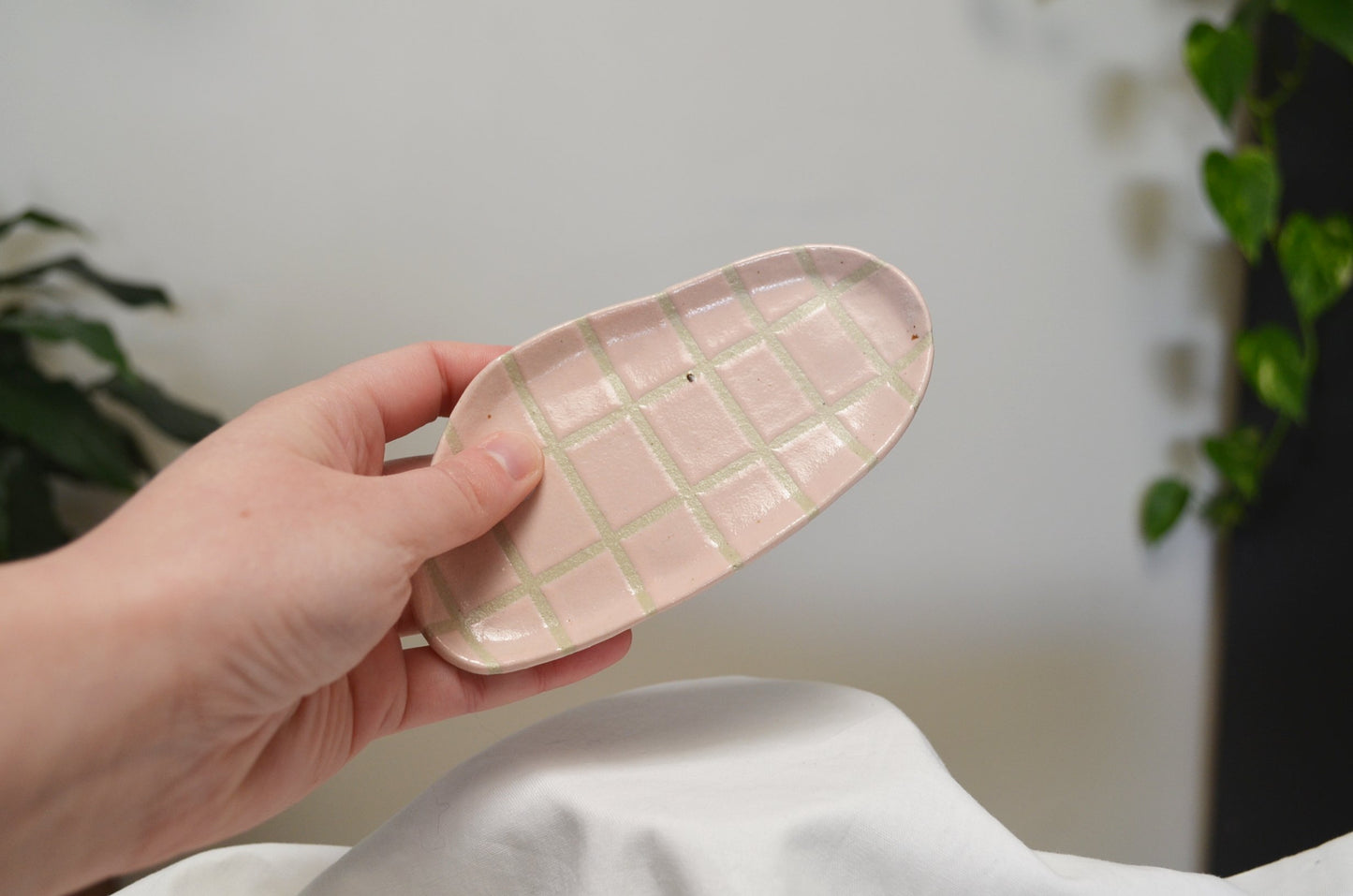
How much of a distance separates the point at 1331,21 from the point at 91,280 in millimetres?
1200

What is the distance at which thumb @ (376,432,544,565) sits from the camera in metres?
0.49

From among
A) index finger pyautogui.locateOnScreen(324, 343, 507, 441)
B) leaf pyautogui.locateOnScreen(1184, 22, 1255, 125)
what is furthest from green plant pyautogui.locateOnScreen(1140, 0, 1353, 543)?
index finger pyautogui.locateOnScreen(324, 343, 507, 441)

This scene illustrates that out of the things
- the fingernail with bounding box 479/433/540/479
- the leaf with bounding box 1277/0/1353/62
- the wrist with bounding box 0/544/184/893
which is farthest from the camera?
the leaf with bounding box 1277/0/1353/62

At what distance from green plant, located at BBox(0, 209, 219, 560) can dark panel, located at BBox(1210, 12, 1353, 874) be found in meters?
1.17

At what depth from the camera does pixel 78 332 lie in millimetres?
815

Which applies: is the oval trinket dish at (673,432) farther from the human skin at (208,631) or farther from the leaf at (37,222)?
the leaf at (37,222)

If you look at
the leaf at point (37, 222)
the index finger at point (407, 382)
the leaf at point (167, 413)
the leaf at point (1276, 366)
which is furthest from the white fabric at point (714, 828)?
the leaf at point (37, 222)

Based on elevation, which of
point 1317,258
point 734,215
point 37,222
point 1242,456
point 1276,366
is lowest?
point 1242,456

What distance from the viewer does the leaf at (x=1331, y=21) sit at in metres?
0.80

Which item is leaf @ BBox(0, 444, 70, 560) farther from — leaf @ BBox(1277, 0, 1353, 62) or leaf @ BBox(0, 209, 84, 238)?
leaf @ BBox(1277, 0, 1353, 62)

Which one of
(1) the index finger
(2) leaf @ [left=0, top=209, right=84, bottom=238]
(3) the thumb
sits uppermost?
(2) leaf @ [left=0, top=209, right=84, bottom=238]

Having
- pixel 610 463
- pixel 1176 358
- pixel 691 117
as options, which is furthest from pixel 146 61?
pixel 1176 358

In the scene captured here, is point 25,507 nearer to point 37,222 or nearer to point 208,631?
point 37,222

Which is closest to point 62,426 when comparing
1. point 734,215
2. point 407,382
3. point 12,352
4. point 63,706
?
point 12,352
